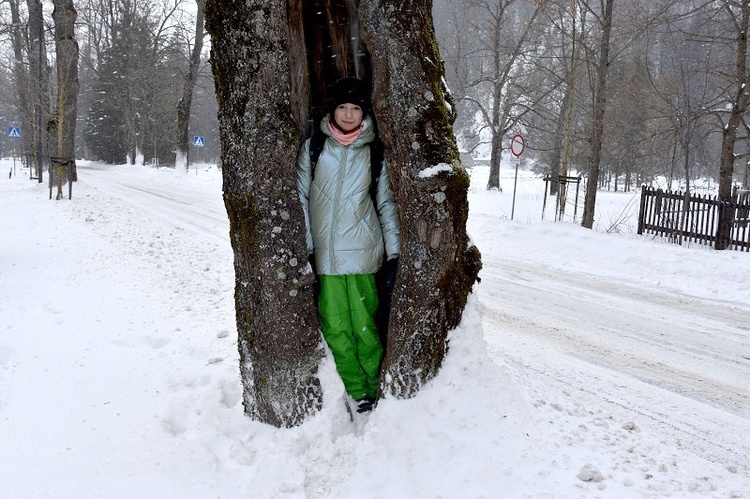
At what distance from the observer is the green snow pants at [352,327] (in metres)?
3.26

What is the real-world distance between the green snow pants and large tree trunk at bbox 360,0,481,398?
21 cm

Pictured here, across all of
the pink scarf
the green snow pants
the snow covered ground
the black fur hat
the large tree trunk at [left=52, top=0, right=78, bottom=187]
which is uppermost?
the large tree trunk at [left=52, top=0, right=78, bottom=187]

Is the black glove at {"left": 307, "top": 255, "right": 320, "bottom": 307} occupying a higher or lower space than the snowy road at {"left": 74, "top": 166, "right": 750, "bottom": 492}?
higher

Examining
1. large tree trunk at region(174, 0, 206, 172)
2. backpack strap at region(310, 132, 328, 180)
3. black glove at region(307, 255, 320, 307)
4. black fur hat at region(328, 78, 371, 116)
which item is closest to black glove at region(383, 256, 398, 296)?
black glove at region(307, 255, 320, 307)

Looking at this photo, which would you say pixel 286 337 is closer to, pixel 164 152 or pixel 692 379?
pixel 692 379

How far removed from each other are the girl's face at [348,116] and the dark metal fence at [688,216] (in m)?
11.5

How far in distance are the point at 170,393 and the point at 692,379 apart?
405cm

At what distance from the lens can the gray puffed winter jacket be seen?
3209 mm

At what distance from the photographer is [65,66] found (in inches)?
631

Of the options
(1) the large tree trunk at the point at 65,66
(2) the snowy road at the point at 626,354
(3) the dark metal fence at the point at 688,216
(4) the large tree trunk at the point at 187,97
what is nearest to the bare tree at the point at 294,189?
(2) the snowy road at the point at 626,354

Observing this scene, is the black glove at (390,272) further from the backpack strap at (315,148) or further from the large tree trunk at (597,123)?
the large tree trunk at (597,123)

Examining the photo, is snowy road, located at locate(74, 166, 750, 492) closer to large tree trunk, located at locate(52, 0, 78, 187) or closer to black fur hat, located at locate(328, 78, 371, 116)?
black fur hat, located at locate(328, 78, 371, 116)

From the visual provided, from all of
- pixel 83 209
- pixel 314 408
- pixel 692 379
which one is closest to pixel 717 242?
pixel 692 379

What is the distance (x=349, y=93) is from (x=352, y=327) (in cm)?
143
